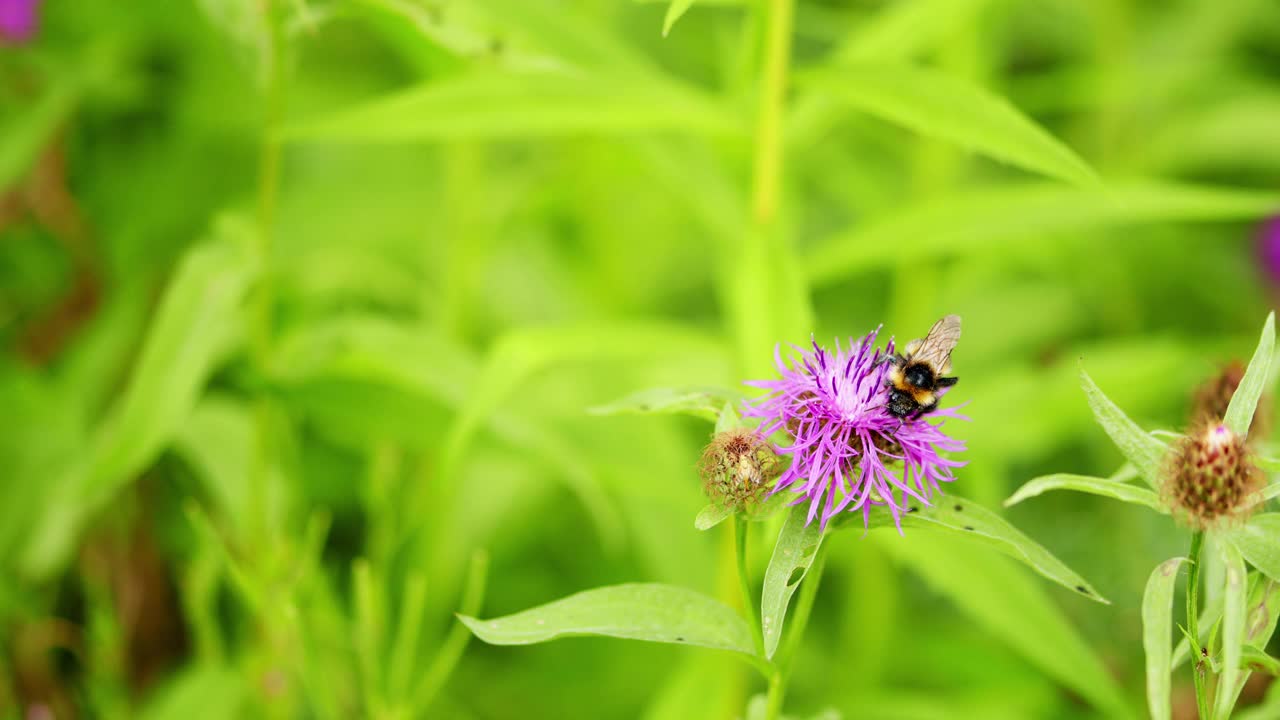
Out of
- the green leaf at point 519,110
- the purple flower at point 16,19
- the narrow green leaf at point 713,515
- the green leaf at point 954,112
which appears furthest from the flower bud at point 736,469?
the purple flower at point 16,19

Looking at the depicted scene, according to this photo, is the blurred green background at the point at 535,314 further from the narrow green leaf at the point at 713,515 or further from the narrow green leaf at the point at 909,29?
the narrow green leaf at the point at 713,515

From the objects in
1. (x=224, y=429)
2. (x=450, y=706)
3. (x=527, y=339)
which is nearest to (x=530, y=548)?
(x=450, y=706)

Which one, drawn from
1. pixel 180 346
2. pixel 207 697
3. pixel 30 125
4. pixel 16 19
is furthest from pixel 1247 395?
pixel 16 19

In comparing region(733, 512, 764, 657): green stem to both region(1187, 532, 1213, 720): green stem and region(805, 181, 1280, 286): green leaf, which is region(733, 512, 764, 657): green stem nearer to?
region(1187, 532, 1213, 720): green stem

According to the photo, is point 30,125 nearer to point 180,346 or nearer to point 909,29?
point 180,346

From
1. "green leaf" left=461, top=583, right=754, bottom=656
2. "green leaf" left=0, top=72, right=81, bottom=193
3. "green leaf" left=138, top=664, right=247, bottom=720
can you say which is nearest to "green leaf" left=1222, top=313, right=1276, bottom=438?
"green leaf" left=461, top=583, right=754, bottom=656
